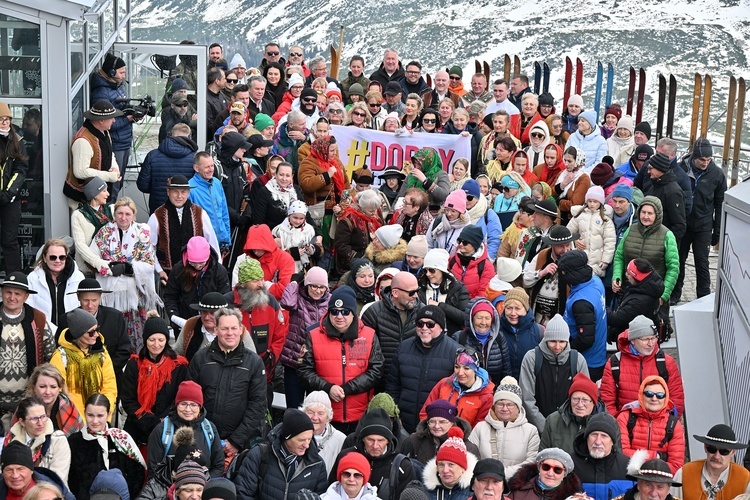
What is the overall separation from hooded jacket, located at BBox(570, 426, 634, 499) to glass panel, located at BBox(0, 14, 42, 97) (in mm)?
6678

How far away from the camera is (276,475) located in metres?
9.34

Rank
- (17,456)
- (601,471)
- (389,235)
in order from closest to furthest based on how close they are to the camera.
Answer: (17,456), (601,471), (389,235)

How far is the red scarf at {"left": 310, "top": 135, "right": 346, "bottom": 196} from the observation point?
14977 millimetres

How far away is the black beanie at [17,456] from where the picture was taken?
8734 millimetres

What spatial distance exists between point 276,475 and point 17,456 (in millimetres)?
1701

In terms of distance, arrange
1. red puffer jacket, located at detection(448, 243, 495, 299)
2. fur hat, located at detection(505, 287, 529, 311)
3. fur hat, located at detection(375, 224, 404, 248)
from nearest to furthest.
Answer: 1. fur hat, located at detection(505, 287, 529, 311)
2. red puffer jacket, located at detection(448, 243, 495, 299)
3. fur hat, located at detection(375, 224, 404, 248)

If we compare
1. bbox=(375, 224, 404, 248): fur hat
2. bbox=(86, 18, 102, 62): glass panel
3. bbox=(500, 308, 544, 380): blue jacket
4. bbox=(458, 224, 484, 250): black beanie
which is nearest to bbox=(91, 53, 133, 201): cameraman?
bbox=(86, 18, 102, 62): glass panel

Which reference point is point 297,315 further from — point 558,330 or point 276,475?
point 276,475

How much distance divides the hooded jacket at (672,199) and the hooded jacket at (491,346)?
12.6 feet

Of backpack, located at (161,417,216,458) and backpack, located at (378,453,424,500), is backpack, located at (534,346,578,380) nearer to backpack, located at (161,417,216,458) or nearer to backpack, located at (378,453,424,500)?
backpack, located at (378,453,424,500)

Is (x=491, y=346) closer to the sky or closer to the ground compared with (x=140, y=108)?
closer to the ground

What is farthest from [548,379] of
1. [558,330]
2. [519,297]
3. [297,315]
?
[297,315]

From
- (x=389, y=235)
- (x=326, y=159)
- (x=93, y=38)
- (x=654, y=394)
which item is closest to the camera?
(x=654, y=394)

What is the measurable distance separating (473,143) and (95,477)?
8.24m
